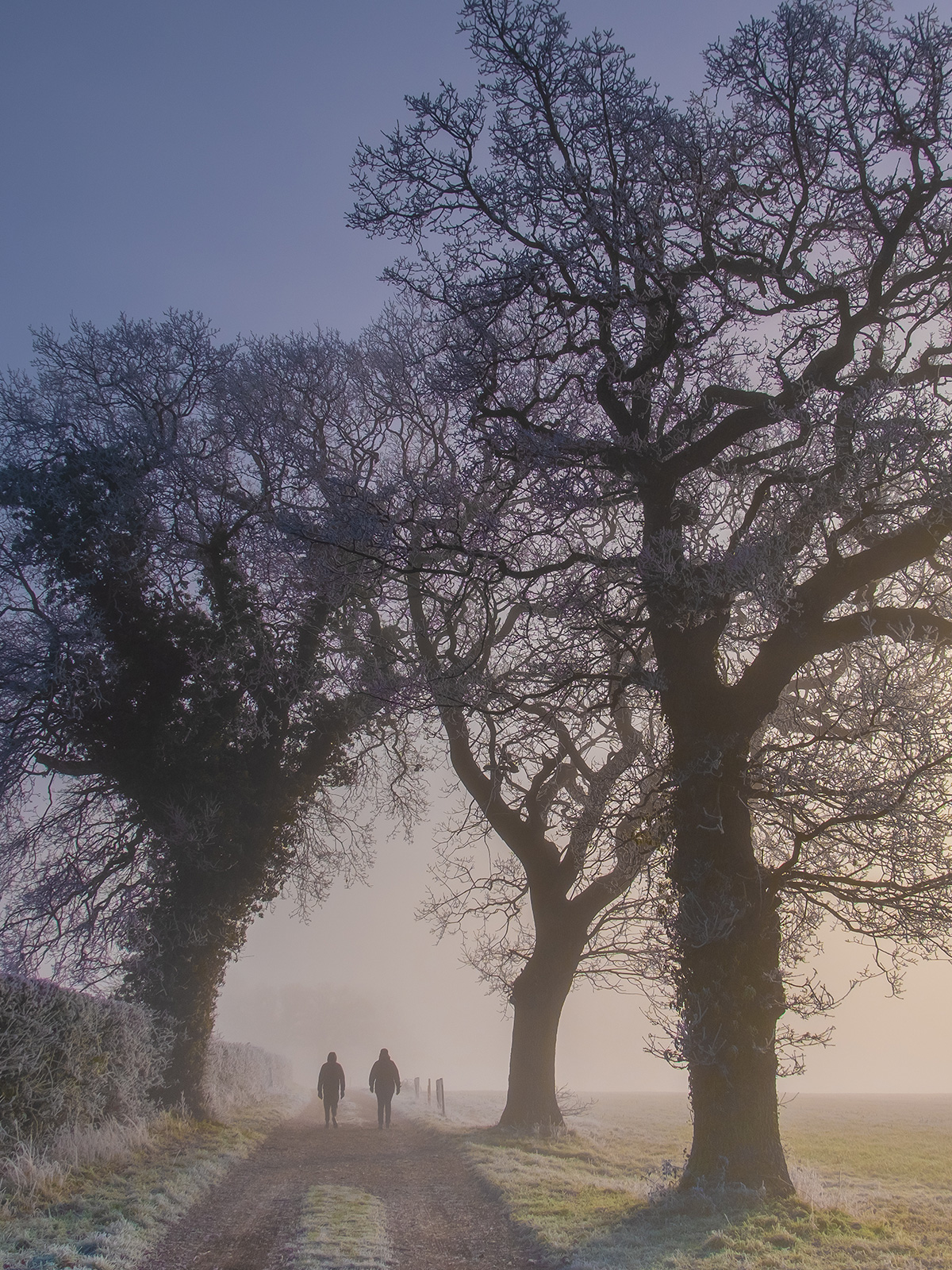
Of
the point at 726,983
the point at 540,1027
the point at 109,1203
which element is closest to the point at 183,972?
the point at 540,1027

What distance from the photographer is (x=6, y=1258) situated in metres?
6.01

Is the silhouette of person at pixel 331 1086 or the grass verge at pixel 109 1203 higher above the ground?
the silhouette of person at pixel 331 1086

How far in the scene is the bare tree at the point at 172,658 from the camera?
14984mm

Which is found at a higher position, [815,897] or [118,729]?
[118,729]

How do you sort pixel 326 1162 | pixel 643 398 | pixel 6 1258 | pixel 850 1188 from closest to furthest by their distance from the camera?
1. pixel 6 1258
2. pixel 850 1188
3. pixel 643 398
4. pixel 326 1162

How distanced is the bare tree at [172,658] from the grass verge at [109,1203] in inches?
154

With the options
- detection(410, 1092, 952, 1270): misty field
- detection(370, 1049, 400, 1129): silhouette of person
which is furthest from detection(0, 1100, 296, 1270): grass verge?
detection(370, 1049, 400, 1129): silhouette of person

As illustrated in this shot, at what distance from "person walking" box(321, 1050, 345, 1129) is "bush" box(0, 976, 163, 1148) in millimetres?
6758

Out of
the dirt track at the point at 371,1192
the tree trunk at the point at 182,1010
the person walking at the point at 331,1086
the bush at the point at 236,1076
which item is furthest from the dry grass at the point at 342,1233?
the person walking at the point at 331,1086

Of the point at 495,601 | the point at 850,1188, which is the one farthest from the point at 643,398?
the point at 850,1188

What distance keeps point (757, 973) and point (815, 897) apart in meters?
0.94

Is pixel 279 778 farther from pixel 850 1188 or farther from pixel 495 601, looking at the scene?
pixel 850 1188

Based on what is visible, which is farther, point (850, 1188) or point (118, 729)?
point (118, 729)

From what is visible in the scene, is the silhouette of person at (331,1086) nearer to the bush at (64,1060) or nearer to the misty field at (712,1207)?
the misty field at (712,1207)
